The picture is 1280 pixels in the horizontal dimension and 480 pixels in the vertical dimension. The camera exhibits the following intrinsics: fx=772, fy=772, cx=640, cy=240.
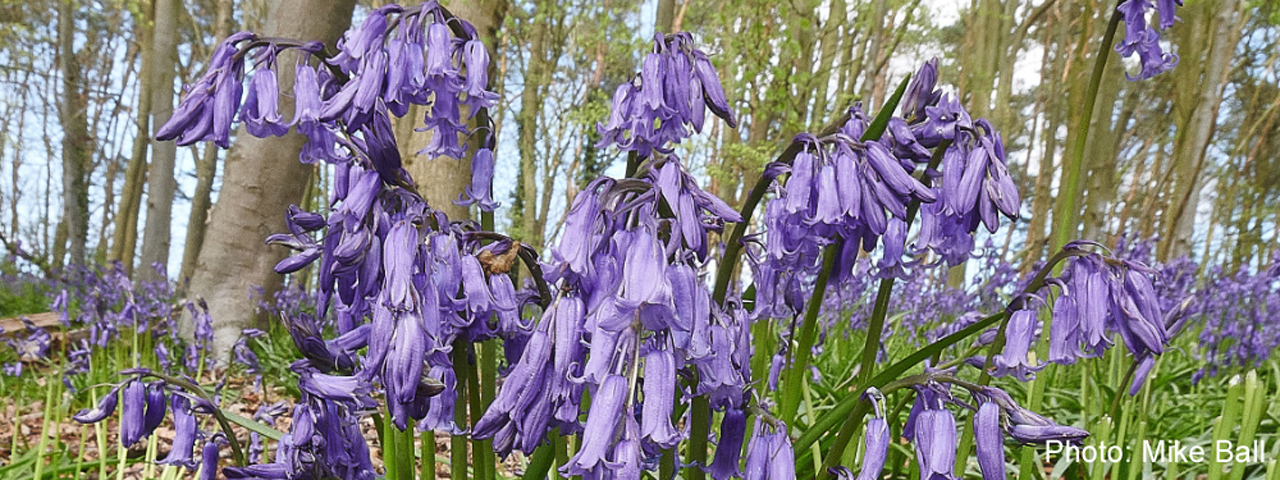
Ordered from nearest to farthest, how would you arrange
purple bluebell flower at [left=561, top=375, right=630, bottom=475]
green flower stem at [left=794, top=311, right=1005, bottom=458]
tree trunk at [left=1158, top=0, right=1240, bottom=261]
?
purple bluebell flower at [left=561, top=375, right=630, bottom=475] < green flower stem at [left=794, top=311, right=1005, bottom=458] < tree trunk at [left=1158, top=0, right=1240, bottom=261]

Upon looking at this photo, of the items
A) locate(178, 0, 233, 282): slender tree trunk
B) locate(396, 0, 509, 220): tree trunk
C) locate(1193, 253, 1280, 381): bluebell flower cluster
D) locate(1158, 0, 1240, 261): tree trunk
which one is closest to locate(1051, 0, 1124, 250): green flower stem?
locate(396, 0, 509, 220): tree trunk

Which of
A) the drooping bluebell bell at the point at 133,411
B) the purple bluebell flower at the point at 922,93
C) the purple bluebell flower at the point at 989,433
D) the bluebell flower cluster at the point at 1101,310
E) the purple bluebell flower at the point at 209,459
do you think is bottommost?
the purple bluebell flower at the point at 209,459

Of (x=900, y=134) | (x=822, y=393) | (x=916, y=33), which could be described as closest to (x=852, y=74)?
(x=916, y=33)

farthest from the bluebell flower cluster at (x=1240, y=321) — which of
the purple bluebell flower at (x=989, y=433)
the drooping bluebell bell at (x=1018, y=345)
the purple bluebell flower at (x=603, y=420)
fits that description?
the purple bluebell flower at (x=603, y=420)

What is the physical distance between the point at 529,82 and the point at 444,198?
9646mm

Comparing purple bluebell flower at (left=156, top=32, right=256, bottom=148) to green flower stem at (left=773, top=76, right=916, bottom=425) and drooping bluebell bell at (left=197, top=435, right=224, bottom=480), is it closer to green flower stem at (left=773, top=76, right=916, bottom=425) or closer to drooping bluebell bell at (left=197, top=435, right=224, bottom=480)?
drooping bluebell bell at (left=197, top=435, right=224, bottom=480)

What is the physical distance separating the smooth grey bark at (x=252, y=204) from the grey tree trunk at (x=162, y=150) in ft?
16.2

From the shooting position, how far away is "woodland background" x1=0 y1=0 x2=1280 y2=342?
501 cm

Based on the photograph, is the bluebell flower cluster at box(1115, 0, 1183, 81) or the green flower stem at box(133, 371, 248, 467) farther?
the bluebell flower cluster at box(1115, 0, 1183, 81)

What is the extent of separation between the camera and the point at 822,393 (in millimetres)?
3648

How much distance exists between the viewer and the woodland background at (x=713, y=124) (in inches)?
197

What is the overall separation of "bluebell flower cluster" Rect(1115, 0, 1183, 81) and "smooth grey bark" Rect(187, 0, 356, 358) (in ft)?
13.4

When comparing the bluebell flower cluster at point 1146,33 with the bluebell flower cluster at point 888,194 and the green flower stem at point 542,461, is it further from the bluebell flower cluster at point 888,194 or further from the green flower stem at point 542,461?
the green flower stem at point 542,461

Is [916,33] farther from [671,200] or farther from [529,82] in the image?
[671,200]
